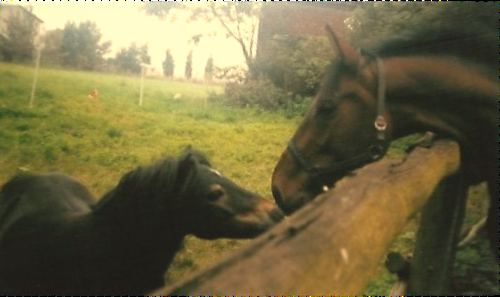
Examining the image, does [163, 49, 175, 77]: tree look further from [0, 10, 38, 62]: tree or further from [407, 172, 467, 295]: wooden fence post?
[407, 172, 467, 295]: wooden fence post

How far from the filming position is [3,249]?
2877mm

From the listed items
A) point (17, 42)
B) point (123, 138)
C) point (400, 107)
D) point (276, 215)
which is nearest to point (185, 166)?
point (276, 215)

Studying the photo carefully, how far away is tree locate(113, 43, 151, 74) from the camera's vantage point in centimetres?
4041

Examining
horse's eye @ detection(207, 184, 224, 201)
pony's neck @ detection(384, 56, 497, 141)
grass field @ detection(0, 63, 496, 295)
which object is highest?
pony's neck @ detection(384, 56, 497, 141)

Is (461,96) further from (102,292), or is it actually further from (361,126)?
(102,292)

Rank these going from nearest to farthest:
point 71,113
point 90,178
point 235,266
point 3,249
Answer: point 235,266
point 3,249
point 90,178
point 71,113

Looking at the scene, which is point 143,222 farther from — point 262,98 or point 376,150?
point 262,98

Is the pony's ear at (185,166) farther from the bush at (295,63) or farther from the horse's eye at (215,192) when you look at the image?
the bush at (295,63)

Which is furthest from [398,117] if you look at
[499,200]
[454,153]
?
[499,200]

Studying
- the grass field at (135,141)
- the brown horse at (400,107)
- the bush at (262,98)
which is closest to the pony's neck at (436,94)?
the brown horse at (400,107)

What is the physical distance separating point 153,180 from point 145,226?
0.25m

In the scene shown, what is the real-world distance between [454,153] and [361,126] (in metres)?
0.53

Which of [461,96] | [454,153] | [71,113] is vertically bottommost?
[71,113]

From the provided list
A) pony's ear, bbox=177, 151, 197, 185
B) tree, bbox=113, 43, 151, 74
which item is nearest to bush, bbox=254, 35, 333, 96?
pony's ear, bbox=177, 151, 197, 185
